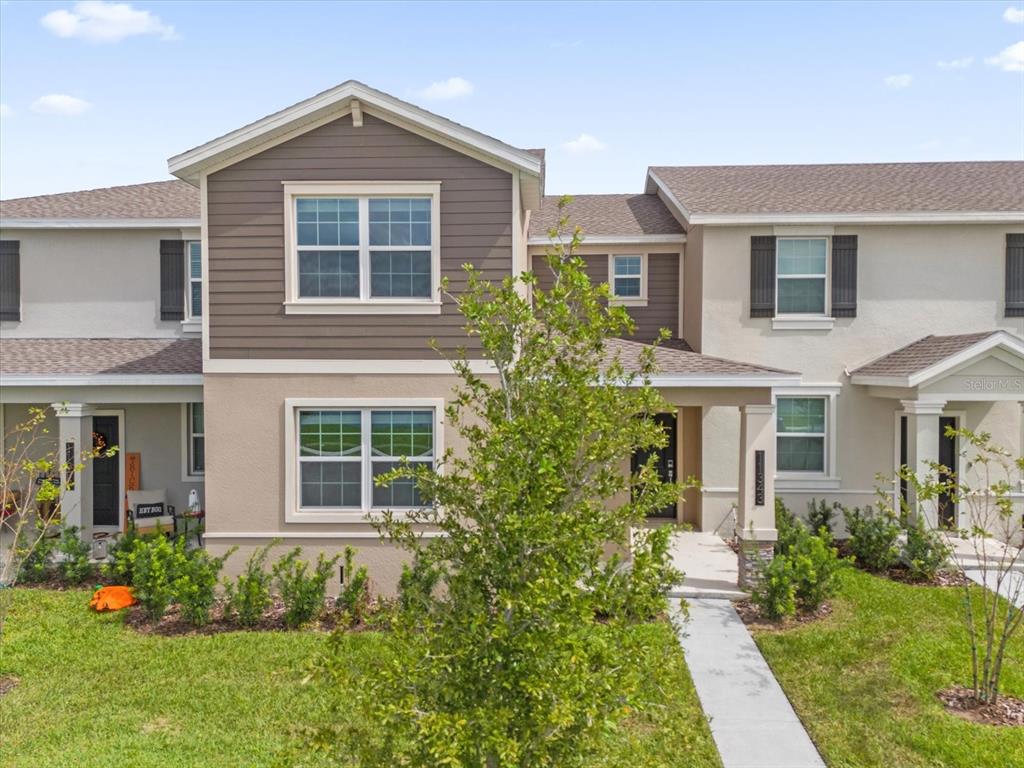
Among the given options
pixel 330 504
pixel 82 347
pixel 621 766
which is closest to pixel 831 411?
pixel 330 504

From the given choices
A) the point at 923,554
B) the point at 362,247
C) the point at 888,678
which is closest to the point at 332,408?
the point at 362,247

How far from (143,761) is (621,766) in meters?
4.56

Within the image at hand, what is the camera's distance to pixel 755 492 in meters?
10.5

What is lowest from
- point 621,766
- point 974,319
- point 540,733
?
point 621,766

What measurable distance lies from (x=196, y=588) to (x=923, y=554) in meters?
10.5

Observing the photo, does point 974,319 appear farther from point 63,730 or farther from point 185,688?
point 63,730

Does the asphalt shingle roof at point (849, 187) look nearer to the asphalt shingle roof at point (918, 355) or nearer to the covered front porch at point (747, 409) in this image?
the asphalt shingle roof at point (918, 355)

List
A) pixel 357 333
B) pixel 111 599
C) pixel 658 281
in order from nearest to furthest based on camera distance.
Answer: pixel 111 599, pixel 357 333, pixel 658 281

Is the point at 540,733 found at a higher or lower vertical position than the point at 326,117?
lower

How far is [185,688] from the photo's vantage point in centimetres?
746

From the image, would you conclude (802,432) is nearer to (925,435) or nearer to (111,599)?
(925,435)

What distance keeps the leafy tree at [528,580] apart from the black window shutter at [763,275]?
1040 cm

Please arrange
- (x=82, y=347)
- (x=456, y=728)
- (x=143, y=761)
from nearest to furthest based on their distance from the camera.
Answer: (x=456, y=728), (x=143, y=761), (x=82, y=347)

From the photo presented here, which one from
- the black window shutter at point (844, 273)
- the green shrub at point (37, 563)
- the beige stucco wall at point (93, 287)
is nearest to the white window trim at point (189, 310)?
the beige stucco wall at point (93, 287)
